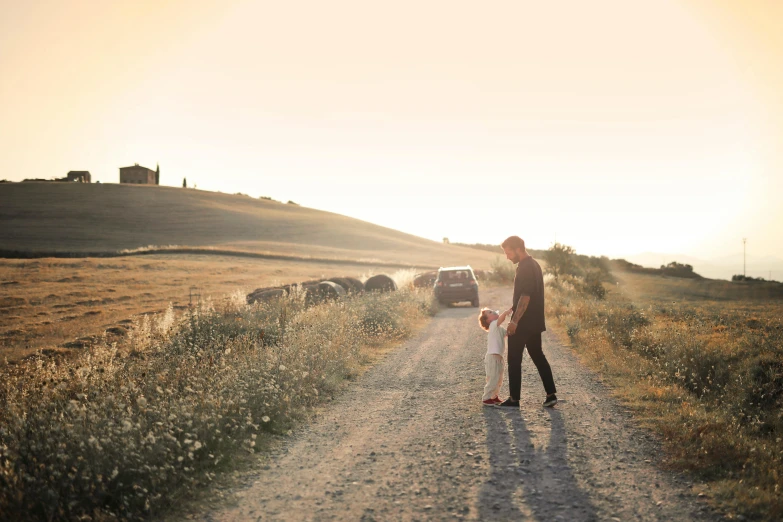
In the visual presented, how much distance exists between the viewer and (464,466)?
Result: 5.48 meters

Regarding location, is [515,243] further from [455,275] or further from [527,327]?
[455,275]

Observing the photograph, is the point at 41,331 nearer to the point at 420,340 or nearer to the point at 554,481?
the point at 420,340

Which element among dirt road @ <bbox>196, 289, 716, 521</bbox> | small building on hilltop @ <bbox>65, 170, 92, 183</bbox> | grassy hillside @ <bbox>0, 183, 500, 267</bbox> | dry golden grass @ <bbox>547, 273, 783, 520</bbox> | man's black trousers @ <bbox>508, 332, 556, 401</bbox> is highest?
small building on hilltop @ <bbox>65, 170, 92, 183</bbox>

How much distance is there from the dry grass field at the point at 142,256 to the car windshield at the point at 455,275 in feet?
29.5

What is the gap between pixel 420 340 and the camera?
50.5 ft

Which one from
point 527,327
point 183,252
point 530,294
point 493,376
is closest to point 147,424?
point 493,376

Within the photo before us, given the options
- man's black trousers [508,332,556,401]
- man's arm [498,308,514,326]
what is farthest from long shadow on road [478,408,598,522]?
man's arm [498,308,514,326]

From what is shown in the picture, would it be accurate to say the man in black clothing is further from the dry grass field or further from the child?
the dry grass field

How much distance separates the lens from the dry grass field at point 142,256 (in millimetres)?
23152

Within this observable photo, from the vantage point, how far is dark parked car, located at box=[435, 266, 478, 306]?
2500 cm

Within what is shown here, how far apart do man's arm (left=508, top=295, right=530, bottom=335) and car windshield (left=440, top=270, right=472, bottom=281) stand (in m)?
17.6

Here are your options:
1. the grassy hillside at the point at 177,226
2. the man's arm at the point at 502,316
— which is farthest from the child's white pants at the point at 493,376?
the grassy hillside at the point at 177,226

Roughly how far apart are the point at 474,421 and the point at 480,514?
2.79 metres

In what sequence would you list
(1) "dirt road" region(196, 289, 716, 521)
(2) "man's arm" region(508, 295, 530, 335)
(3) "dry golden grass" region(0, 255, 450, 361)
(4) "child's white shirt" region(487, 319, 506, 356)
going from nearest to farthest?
1. (1) "dirt road" region(196, 289, 716, 521)
2. (2) "man's arm" region(508, 295, 530, 335)
3. (4) "child's white shirt" region(487, 319, 506, 356)
4. (3) "dry golden grass" region(0, 255, 450, 361)
